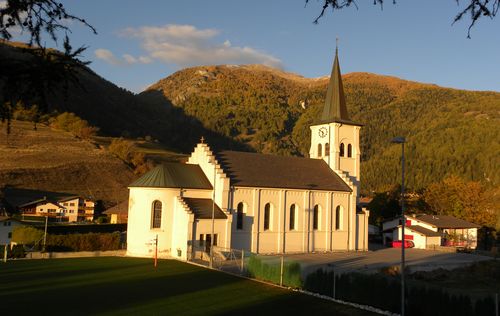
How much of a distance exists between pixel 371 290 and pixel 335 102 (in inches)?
1509

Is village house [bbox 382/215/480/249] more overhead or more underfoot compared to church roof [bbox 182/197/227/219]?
more underfoot

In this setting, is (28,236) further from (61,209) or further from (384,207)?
(384,207)

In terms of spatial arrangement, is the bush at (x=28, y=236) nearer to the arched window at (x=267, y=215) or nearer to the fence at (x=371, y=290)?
the fence at (x=371, y=290)

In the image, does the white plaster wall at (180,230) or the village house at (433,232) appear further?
the village house at (433,232)

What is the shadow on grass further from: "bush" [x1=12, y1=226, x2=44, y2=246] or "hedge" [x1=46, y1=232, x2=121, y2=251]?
"bush" [x1=12, y1=226, x2=44, y2=246]

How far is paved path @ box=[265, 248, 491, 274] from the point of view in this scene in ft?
129

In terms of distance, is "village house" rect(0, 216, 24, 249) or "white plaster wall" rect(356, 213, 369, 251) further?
"white plaster wall" rect(356, 213, 369, 251)

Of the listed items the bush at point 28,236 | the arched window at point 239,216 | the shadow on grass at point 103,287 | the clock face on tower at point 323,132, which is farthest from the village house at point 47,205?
the shadow on grass at point 103,287

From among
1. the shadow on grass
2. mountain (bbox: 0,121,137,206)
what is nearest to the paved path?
the shadow on grass

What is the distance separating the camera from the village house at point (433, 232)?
62.3 m

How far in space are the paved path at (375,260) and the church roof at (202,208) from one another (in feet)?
23.8

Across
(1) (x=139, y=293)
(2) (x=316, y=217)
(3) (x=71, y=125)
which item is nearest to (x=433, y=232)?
(2) (x=316, y=217)

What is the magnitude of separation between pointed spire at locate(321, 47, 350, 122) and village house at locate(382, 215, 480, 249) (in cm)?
1608

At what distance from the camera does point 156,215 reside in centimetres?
Result: 4353
